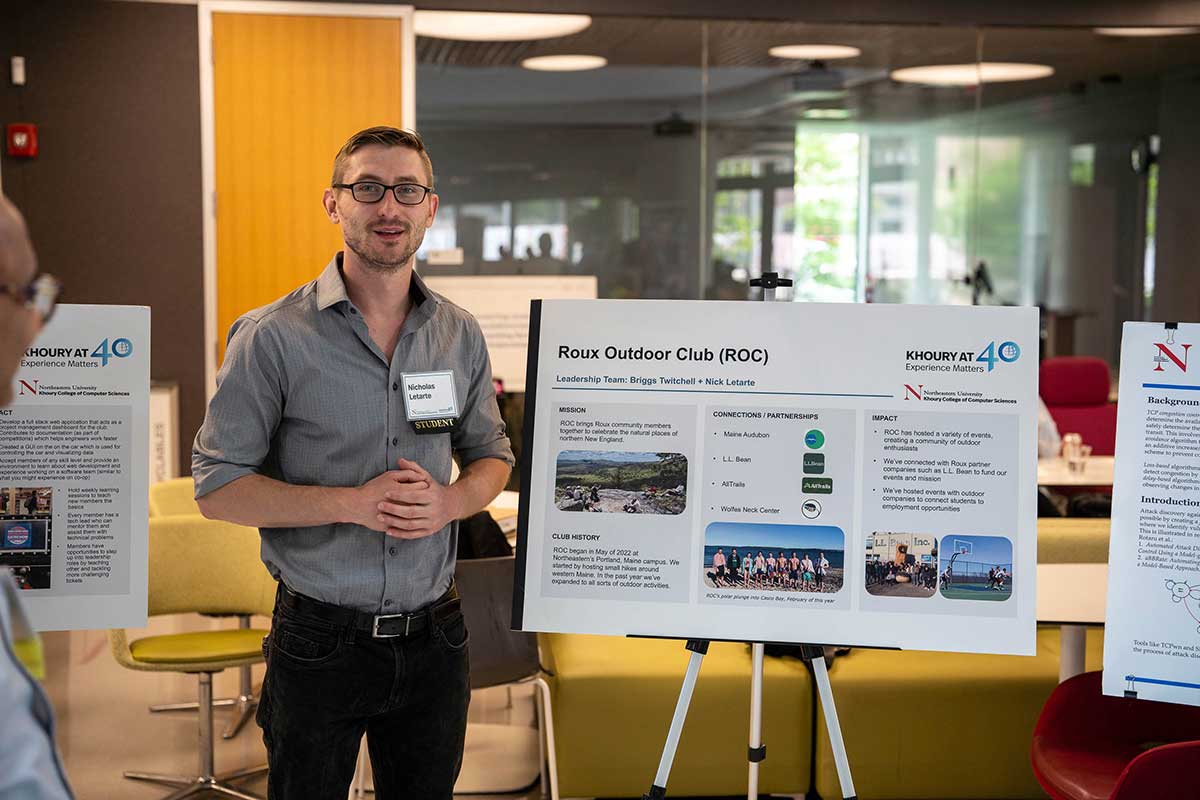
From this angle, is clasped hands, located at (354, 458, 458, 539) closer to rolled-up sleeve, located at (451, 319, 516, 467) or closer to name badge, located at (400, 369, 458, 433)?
name badge, located at (400, 369, 458, 433)

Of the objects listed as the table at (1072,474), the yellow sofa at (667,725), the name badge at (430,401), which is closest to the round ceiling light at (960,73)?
the table at (1072,474)

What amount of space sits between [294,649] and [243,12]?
5.06 metres

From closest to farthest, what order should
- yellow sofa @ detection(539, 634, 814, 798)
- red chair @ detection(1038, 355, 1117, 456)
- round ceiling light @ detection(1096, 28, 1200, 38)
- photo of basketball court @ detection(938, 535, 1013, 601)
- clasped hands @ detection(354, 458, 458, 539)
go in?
clasped hands @ detection(354, 458, 458, 539) → photo of basketball court @ detection(938, 535, 1013, 601) → yellow sofa @ detection(539, 634, 814, 798) → red chair @ detection(1038, 355, 1117, 456) → round ceiling light @ detection(1096, 28, 1200, 38)

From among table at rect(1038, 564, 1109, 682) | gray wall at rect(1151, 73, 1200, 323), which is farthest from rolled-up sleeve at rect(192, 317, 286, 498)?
gray wall at rect(1151, 73, 1200, 323)

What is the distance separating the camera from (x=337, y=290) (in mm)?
2279

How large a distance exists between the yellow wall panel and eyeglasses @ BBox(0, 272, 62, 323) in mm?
5304

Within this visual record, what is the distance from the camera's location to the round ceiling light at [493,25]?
687 cm

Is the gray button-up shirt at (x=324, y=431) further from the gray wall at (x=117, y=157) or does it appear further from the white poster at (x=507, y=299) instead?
the white poster at (x=507, y=299)

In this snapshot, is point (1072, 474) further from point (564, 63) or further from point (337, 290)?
point (337, 290)

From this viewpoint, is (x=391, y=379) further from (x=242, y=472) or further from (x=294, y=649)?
(x=294, y=649)

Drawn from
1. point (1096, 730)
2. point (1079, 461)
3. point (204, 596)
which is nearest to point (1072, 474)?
point (1079, 461)

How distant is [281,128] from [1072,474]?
14.0 feet

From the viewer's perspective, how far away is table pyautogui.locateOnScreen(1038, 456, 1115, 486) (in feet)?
16.5

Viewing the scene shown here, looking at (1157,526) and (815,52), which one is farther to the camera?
(815,52)
